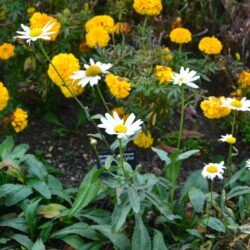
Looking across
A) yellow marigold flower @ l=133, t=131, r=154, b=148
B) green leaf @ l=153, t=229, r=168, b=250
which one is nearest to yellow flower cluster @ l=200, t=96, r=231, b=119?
yellow marigold flower @ l=133, t=131, r=154, b=148

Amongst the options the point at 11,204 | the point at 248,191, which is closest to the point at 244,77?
the point at 248,191

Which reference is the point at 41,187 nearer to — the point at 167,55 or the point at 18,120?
the point at 18,120

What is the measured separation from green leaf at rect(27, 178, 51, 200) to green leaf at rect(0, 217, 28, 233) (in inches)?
5.1

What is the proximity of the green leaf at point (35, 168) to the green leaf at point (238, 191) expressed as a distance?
751 mm

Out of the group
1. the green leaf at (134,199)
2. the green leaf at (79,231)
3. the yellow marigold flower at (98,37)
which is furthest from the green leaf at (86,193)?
the yellow marigold flower at (98,37)

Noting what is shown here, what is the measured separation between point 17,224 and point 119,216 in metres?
0.48

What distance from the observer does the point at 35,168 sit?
2824 millimetres

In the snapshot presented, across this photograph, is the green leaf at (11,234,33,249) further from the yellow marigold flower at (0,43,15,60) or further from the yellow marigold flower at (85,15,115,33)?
the yellow marigold flower at (85,15,115,33)

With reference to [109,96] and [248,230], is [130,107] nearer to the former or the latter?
[109,96]

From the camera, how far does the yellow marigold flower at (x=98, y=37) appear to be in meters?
3.07

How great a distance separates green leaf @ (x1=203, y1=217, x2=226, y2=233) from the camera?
2.56 metres

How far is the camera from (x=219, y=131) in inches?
132

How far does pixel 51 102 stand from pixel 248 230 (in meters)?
1.34

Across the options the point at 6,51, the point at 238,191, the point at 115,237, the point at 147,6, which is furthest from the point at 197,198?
the point at 6,51
